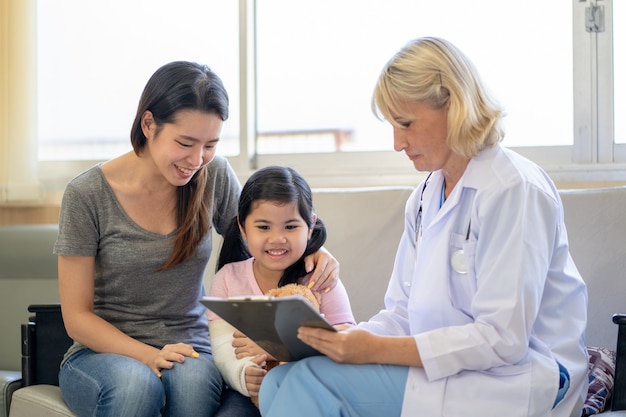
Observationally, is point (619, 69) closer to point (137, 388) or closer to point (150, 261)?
point (150, 261)

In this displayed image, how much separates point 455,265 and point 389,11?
1555mm

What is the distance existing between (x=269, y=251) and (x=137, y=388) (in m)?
0.43

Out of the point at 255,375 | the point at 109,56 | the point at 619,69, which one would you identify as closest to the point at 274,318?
the point at 255,375

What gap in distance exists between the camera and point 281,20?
3131 mm

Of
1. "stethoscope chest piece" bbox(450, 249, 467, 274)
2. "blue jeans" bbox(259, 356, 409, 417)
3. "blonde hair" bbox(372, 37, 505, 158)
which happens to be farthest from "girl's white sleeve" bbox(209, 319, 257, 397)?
"blonde hair" bbox(372, 37, 505, 158)

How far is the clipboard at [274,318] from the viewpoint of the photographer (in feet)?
4.73

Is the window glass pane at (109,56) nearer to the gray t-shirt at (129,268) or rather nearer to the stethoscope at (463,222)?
the gray t-shirt at (129,268)

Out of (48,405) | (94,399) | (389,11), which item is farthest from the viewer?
(389,11)

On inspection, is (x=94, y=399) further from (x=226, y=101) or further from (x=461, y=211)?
(x=461, y=211)

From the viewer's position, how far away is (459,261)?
1.60 metres

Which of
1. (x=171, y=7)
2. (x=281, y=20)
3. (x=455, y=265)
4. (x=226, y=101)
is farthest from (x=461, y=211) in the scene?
(x=171, y=7)

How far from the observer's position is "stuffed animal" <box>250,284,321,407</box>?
1.83 metres

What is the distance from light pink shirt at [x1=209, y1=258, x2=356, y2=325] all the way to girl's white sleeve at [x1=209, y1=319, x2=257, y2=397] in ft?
0.13

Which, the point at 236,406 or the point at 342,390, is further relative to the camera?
the point at 236,406
